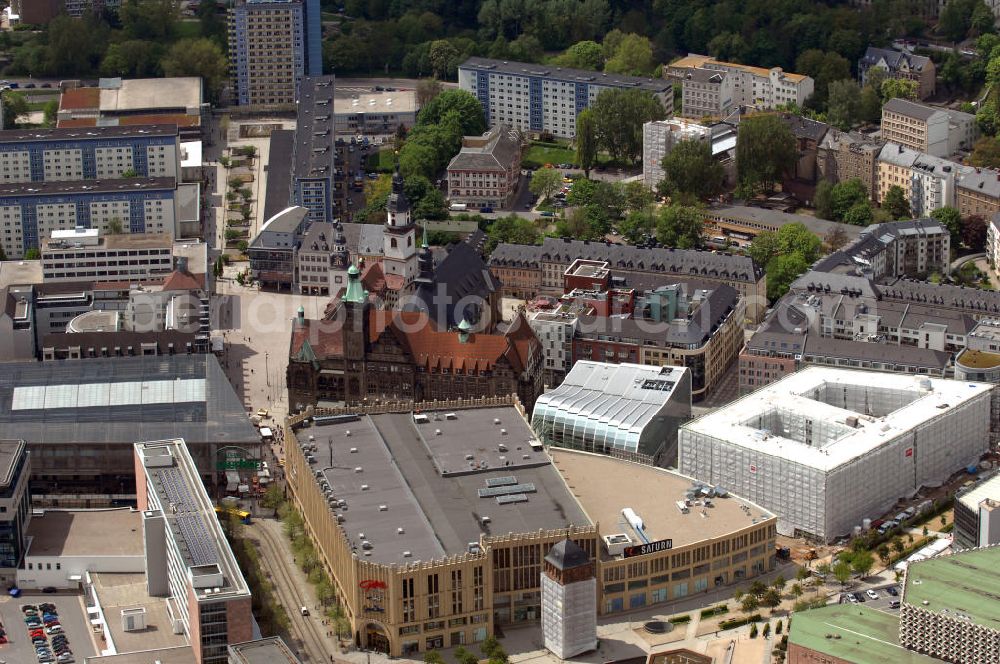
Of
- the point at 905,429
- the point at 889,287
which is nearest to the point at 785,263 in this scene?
the point at 889,287

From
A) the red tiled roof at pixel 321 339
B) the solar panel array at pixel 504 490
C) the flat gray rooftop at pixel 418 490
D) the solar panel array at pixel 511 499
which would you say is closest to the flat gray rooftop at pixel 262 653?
the flat gray rooftop at pixel 418 490

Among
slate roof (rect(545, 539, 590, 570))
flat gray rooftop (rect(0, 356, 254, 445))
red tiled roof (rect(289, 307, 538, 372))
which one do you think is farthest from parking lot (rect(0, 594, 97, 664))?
red tiled roof (rect(289, 307, 538, 372))

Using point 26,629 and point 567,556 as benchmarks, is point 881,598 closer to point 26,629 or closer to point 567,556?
point 567,556

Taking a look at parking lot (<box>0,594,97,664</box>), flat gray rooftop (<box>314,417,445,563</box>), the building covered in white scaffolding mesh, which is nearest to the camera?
parking lot (<box>0,594,97,664</box>)

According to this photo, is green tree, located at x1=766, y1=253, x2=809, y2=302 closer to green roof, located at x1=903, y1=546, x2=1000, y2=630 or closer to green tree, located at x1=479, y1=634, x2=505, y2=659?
green roof, located at x1=903, y1=546, x2=1000, y2=630

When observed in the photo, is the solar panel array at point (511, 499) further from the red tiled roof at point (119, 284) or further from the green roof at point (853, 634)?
the red tiled roof at point (119, 284)
